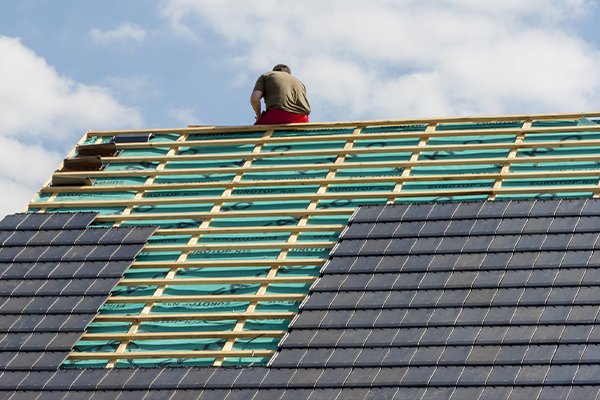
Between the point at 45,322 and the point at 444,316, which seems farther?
the point at 45,322

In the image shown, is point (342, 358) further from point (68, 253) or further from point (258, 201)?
point (68, 253)

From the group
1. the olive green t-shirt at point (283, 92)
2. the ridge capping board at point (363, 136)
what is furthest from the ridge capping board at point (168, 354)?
the olive green t-shirt at point (283, 92)

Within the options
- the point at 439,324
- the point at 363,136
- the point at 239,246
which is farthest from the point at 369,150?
the point at 439,324

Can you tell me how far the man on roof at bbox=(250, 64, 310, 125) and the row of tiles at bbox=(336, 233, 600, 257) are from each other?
4.05m

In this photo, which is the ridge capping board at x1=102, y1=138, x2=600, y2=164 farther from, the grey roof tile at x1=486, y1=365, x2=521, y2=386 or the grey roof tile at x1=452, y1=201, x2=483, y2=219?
the grey roof tile at x1=486, y1=365, x2=521, y2=386

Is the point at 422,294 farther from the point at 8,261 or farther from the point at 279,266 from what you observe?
the point at 8,261

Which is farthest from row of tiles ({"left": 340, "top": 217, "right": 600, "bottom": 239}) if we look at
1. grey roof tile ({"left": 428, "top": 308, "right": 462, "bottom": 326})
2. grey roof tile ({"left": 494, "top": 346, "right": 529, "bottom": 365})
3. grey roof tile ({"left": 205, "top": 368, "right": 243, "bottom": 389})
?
grey roof tile ({"left": 205, "top": 368, "right": 243, "bottom": 389})

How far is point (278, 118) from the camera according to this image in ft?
48.3

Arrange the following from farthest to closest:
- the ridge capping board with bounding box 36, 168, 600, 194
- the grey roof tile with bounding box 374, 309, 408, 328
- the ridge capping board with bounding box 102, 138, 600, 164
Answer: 1. the ridge capping board with bounding box 102, 138, 600, 164
2. the ridge capping board with bounding box 36, 168, 600, 194
3. the grey roof tile with bounding box 374, 309, 408, 328

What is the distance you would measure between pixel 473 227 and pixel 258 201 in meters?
3.11

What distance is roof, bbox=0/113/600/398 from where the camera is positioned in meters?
10.0

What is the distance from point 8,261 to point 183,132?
156 inches

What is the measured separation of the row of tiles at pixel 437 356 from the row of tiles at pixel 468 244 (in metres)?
1.61

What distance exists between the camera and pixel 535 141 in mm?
12898
